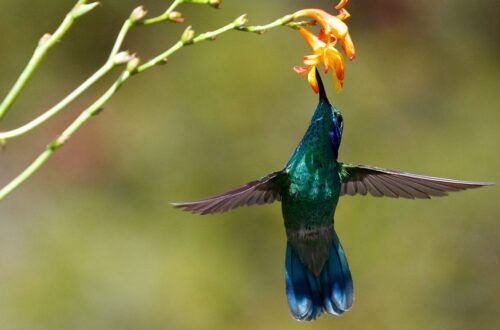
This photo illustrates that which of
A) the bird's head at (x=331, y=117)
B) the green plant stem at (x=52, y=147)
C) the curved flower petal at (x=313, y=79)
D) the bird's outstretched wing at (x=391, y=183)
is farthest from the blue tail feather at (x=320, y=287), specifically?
the green plant stem at (x=52, y=147)

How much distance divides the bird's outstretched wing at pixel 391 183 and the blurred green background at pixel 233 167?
2692 millimetres

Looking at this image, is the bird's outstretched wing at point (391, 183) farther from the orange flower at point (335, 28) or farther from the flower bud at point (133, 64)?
the flower bud at point (133, 64)

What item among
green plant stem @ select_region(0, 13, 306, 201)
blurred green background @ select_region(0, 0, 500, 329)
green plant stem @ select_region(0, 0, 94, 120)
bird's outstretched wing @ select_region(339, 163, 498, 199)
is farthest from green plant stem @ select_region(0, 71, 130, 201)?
blurred green background @ select_region(0, 0, 500, 329)

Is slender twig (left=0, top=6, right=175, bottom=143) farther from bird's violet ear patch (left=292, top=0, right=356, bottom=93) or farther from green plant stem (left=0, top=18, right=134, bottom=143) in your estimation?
bird's violet ear patch (left=292, top=0, right=356, bottom=93)

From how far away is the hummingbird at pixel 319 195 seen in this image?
91.8 inches

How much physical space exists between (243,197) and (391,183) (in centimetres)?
50

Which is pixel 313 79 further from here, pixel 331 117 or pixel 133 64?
pixel 133 64

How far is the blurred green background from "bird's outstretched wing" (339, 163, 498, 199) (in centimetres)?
269

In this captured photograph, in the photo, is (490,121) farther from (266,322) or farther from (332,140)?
(332,140)

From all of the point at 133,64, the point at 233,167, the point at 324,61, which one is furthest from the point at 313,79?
the point at 233,167

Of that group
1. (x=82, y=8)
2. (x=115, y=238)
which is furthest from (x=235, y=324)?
(x=82, y=8)

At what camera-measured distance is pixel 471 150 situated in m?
6.05

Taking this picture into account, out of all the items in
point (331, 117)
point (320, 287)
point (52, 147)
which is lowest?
point (320, 287)

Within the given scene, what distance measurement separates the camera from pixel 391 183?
253 cm
